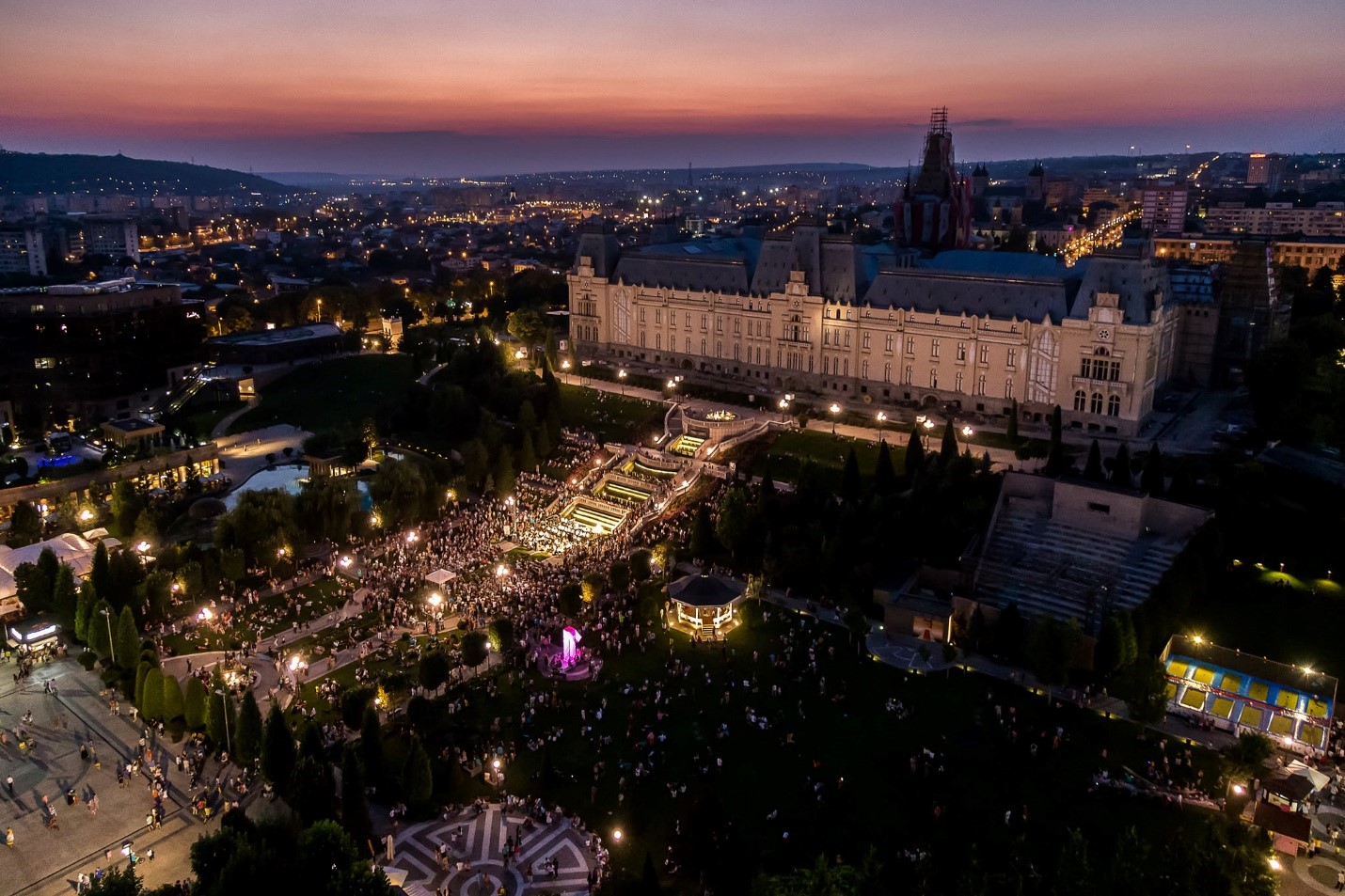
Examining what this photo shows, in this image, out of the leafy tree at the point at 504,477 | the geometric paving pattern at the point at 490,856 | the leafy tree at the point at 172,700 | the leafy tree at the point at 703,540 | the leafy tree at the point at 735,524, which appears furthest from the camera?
the leafy tree at the point at 504,477

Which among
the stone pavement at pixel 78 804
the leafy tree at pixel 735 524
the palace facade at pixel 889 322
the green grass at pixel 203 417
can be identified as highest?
the palace facade at pixel 889 322

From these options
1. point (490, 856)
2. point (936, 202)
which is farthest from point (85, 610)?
point (936, 202)

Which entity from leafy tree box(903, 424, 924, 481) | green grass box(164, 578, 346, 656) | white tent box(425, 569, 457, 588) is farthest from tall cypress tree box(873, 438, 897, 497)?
green grass box(164, 578, 346, 656)

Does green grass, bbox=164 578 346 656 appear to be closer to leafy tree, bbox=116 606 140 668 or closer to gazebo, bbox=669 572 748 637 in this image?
leafy tree, bbox=116 606 140 668

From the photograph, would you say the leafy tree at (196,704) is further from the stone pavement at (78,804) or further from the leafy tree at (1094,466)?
the leafy tree at (1094,466)

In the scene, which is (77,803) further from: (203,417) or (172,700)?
(203,417)

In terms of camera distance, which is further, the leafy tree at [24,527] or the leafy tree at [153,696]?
the leafy tree at [24,527]

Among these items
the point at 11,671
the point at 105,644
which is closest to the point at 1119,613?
the point at 105,644

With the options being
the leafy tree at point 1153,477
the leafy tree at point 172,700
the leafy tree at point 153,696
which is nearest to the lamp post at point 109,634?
the leafy tree at point 153,696
